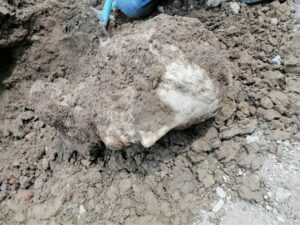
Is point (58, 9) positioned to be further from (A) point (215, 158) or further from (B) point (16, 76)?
(A) point (215, 158)

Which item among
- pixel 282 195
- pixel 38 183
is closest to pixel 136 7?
pixel 38 183

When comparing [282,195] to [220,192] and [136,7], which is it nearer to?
[220,192]

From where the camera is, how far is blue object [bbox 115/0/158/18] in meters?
1.80

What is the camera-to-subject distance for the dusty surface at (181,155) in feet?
4.46

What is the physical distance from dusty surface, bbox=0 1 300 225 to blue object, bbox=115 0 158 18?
0.17 metres

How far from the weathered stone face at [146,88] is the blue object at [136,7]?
408 mm

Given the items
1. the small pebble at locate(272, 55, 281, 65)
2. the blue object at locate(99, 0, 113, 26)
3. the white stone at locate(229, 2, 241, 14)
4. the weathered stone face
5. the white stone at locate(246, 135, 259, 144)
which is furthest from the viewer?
the blue object at locate(99, 0, 113, 26)

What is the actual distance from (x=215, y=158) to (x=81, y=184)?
574mm

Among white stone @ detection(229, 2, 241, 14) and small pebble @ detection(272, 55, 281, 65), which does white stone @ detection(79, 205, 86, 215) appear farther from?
white stone @ detection(229, 2, 241, 14)

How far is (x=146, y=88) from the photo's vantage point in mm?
1284

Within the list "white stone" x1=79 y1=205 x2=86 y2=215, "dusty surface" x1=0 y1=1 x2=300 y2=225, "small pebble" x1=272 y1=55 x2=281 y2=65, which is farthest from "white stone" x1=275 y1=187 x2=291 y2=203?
"white stone" x1=79 y1=205 x2=86 y2=215

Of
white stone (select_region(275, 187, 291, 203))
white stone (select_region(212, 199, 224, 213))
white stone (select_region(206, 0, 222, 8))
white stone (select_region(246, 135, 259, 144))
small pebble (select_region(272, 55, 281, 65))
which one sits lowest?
white stone (select_region(212, 199, 224, 213))

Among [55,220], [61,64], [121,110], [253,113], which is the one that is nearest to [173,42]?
[121,110]

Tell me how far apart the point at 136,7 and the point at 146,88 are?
693mm
